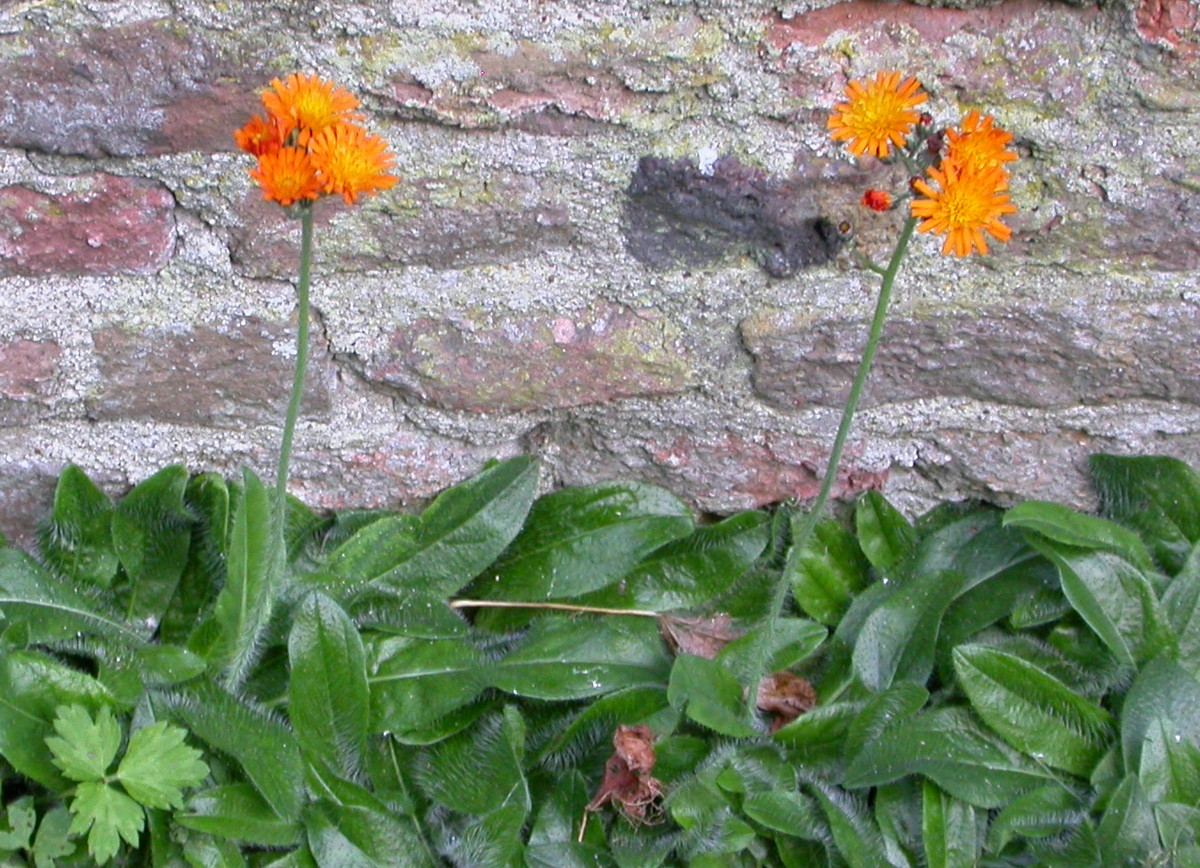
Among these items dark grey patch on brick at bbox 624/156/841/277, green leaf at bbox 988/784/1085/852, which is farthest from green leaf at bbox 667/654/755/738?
dark grey patch on brick at bbox 624/156/841/277

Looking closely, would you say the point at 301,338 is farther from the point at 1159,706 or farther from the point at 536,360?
the point at 1159,706

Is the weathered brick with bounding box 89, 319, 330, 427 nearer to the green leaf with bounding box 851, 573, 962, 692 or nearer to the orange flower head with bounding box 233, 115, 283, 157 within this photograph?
the orange flower head with bounding box 233, 115, 283, 157

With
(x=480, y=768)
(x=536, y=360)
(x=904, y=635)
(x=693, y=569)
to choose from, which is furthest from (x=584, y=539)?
(x=904, y=635)

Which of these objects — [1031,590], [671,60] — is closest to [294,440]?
[671,60]

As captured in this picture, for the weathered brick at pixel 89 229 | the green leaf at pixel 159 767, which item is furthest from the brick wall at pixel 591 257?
the green leaf at pixel 159 767

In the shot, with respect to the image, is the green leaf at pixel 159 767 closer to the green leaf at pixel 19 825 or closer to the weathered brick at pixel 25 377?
the green leaf at pixel 19 825
